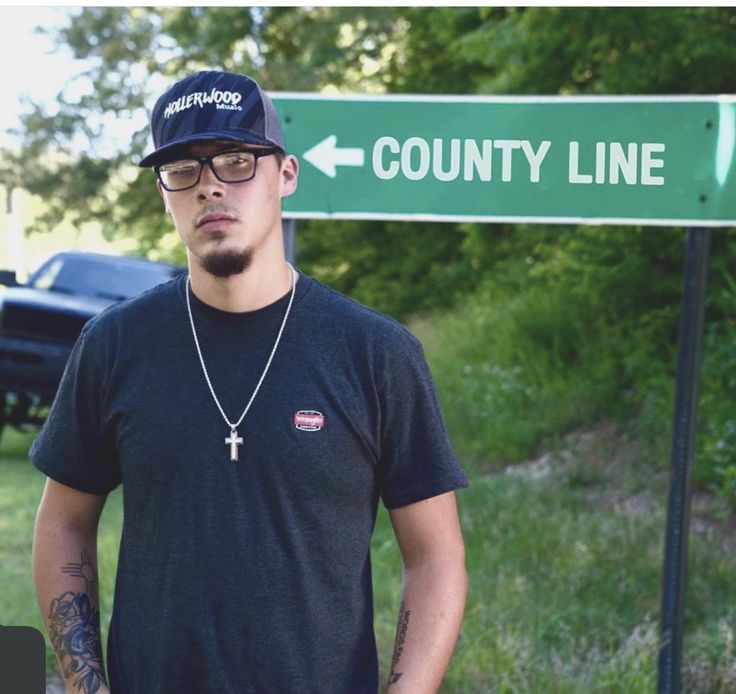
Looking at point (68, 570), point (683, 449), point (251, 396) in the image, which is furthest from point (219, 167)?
point (683, 449)

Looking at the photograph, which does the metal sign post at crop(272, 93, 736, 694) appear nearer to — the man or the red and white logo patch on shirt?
the man

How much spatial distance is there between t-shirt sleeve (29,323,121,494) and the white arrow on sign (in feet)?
7.47

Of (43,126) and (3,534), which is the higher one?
(43,126)

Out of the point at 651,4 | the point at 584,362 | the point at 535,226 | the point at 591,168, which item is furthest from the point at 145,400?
the point at 535,226

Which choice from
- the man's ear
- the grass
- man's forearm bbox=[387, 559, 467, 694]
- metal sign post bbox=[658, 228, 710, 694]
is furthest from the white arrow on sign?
man's forearm bbox=[387, 559, 467, 694]

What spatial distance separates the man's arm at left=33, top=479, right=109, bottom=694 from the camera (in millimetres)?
2514

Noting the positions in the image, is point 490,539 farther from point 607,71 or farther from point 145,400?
point 145,400

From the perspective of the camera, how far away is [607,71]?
9.62 metres

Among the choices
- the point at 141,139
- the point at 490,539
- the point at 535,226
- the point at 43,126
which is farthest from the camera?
the point at 43,126

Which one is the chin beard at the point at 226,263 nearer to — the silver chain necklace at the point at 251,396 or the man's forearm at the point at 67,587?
the silver chain necklace at the point at 251,396

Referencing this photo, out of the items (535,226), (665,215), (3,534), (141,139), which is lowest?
(3,534)

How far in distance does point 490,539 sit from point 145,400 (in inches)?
215

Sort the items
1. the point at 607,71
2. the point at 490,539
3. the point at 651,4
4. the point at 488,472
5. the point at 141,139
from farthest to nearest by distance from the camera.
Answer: the point at 141,139, the point at 488,472, the point at 607,71, the point at 651,4, the point at 490,539

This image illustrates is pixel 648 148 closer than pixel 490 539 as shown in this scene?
Yes
